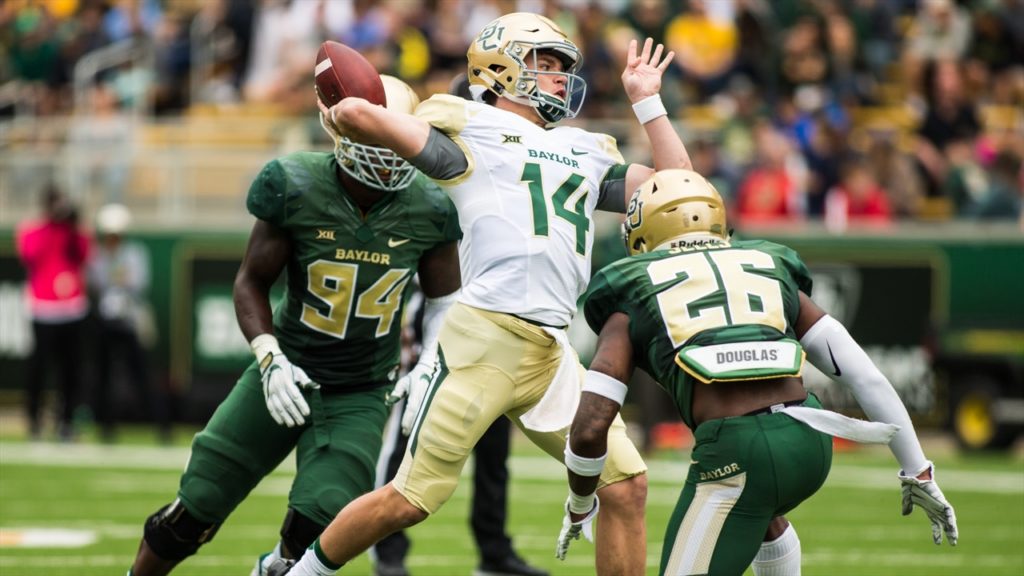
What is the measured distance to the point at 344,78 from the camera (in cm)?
524

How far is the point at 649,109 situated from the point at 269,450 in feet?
5.60

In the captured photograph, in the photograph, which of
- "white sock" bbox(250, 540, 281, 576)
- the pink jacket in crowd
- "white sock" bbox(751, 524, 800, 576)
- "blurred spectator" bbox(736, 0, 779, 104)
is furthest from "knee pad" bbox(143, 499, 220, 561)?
"blurred spectator" bbox(736, 0, 779, 104)

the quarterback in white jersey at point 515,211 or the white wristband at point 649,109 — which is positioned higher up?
the white wristband at point 649,109

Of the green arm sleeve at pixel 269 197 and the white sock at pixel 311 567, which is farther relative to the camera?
the green arm sleeve at pixel 269 197

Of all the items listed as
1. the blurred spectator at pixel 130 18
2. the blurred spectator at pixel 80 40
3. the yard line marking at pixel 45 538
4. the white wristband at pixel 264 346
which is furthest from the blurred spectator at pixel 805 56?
the white wristband at pixel 264 346

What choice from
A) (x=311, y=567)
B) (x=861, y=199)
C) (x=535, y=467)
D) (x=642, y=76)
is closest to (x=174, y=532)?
(x=311, y=567)

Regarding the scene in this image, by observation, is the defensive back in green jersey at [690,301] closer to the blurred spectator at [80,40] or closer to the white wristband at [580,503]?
the white wristband at [580,503]

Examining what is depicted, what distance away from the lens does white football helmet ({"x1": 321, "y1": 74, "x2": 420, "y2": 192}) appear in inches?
205

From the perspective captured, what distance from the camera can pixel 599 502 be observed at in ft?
16.6

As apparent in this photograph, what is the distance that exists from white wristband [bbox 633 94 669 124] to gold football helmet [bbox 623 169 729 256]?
586mm

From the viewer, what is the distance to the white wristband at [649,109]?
532cm

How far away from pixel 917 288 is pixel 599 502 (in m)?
8.73

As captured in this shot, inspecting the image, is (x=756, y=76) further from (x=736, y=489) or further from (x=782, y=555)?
(x=736, y=489)

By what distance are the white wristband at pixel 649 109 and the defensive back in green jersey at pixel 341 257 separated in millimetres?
732
